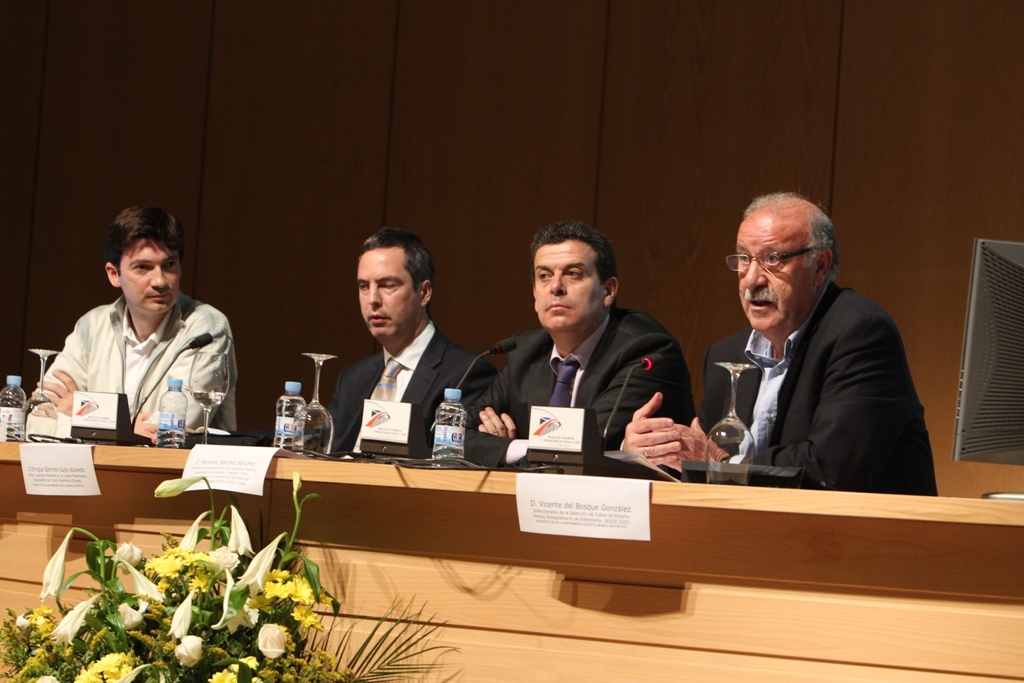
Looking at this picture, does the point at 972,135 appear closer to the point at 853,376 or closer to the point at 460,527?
the point at 853,376

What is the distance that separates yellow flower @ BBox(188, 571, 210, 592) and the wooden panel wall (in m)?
3.03

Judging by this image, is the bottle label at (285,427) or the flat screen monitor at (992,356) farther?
the bottle label at (285,427)

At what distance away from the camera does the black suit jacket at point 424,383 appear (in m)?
3.23

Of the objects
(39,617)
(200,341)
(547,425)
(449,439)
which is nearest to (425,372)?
(200,341)

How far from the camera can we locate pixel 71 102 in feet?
17.7

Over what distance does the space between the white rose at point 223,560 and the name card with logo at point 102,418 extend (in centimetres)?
68

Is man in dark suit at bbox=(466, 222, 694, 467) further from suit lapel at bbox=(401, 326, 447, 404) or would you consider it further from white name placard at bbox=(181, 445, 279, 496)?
white name placard at bbox=(181, 445, 279, 496)

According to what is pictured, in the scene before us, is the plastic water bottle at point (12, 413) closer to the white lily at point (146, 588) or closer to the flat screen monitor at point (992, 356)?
the white lily at point (146, 588)

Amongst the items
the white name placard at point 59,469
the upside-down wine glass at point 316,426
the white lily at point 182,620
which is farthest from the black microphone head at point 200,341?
the white lily at point 182,620

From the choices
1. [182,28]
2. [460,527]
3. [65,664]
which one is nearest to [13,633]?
[65,664]

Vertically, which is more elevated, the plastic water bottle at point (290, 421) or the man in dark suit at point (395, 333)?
the man in dark suit at point (395, 333)

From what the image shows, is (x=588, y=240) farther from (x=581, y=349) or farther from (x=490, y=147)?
(x=490, y=147)

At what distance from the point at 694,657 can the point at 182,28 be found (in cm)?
458

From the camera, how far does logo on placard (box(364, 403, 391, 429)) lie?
6.89ft
